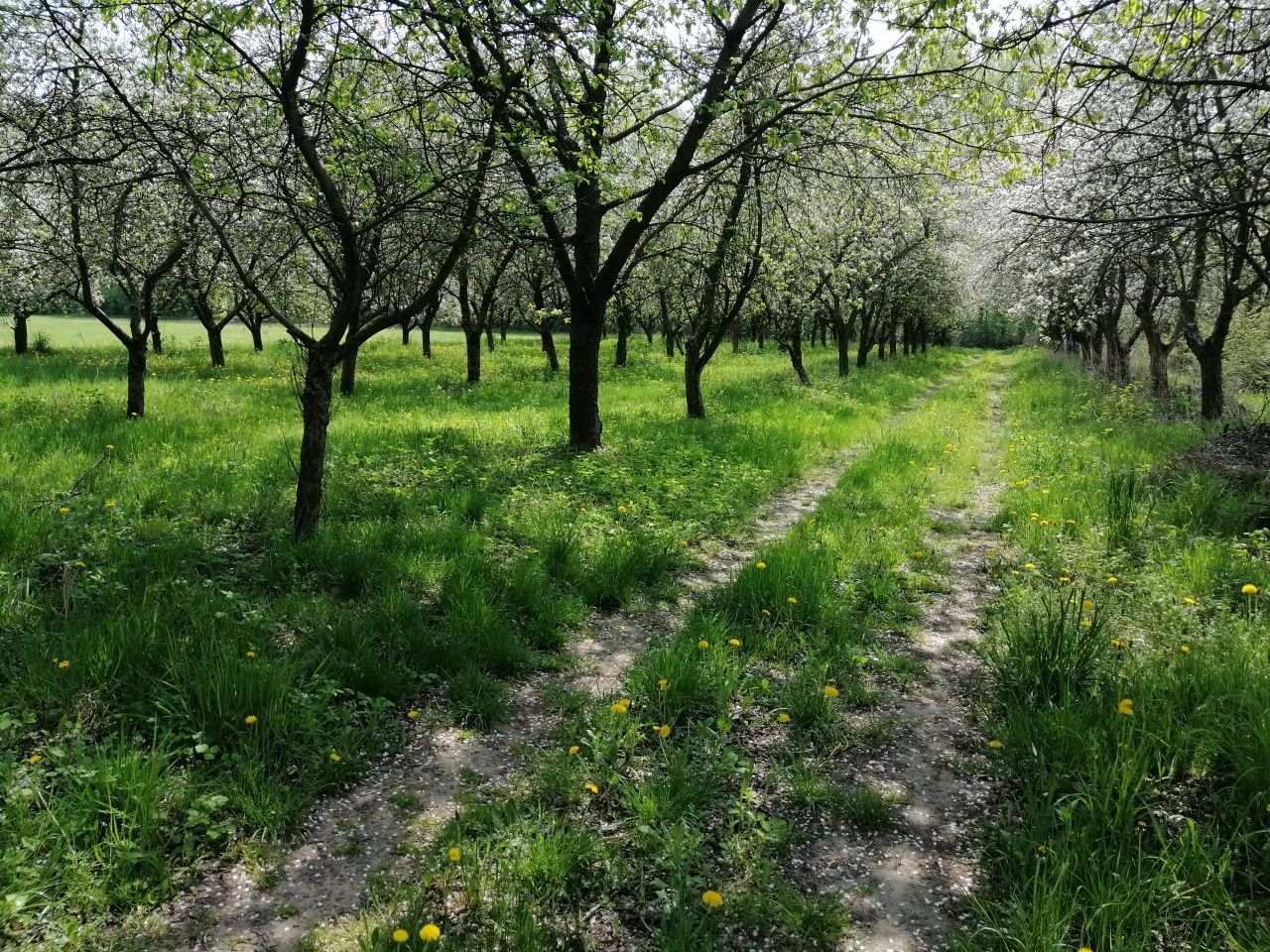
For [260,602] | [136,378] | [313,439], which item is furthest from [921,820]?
[136,378]

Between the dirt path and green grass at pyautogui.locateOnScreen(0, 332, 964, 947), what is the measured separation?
312mm

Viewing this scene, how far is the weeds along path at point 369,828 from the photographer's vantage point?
8.50 ft

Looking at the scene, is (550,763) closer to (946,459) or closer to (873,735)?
(873,735)

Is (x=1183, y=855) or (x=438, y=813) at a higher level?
(x=1183, y=855)

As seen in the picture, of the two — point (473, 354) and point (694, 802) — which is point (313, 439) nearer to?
point (694, 802)

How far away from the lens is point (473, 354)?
20984 millimetres

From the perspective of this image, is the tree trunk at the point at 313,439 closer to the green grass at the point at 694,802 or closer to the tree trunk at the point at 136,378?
the green grass at the point at 694,802

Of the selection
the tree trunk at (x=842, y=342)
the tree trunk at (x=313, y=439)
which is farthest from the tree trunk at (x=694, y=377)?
the tree trunk at (x=842, y=342)

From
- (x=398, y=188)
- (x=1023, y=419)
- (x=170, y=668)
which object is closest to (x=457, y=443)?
(x=398, y=188)

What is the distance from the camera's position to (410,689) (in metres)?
4.22

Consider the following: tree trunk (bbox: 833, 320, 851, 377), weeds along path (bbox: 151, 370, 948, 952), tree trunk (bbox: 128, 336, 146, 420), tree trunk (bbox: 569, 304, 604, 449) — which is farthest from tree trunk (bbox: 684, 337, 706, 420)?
tree trunk (bbox: 833, 320, 851, 377)

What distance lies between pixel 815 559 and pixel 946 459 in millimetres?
5953

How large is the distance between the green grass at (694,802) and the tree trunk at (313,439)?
3.30 metres

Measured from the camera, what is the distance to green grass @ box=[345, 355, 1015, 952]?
264 centimetres
